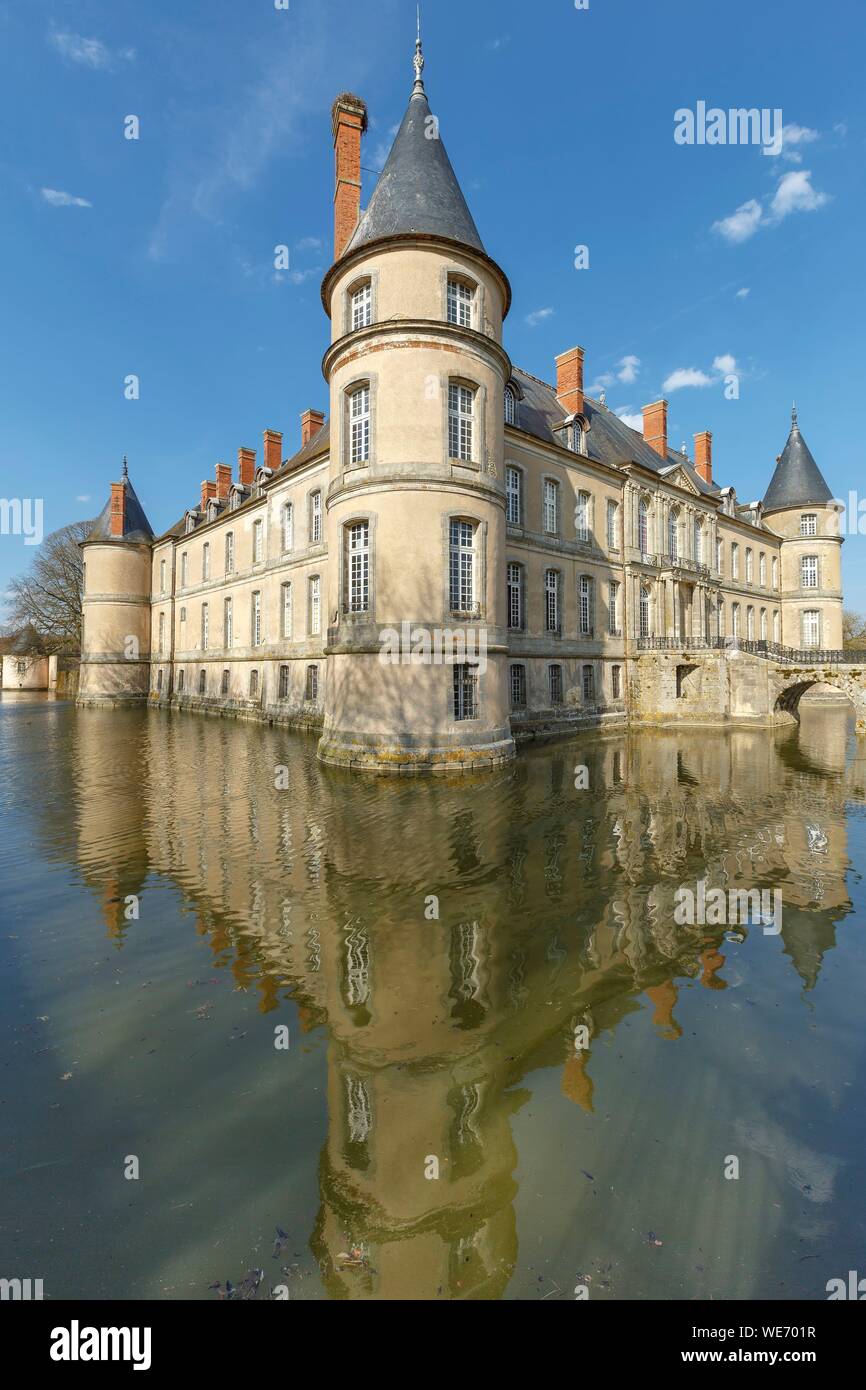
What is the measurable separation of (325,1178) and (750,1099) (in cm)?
274

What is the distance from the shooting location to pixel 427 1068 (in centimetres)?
405

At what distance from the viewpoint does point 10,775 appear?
14539mm

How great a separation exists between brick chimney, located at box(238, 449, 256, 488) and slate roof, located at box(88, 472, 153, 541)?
13.5 m

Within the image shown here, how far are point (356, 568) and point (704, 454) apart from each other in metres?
32.0

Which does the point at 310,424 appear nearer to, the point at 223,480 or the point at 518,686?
the point at 223,480

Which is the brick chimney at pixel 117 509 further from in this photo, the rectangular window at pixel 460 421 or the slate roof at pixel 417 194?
the rectangular window at pixel 460 421

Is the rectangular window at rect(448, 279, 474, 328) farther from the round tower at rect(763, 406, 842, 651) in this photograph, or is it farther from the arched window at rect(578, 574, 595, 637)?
Answer: the round tower at rect(763, 406, 842, 651)

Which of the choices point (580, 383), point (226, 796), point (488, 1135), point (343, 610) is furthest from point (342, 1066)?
point (580, 383)

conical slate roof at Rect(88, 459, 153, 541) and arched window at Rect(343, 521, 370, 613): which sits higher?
conical slate roof at Rect(88, 459, 153, 541)

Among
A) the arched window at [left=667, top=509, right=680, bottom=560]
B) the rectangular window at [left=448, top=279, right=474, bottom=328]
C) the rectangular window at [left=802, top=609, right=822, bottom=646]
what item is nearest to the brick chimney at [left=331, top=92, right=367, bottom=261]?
the rectangular window at [left=448, top=279, right=474, bottom=328]

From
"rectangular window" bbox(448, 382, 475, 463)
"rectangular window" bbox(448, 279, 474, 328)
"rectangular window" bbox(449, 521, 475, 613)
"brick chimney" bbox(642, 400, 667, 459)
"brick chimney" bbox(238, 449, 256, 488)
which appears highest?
"brick chimney" bbox(642, 400, 667, 459)

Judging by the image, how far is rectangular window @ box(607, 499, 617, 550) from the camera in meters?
27.6

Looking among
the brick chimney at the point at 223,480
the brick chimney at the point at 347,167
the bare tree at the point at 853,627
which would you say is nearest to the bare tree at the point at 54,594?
the brick chimney at the point at 223,480

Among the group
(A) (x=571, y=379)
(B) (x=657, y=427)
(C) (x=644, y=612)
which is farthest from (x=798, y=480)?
(A) (x=571, y=379)
